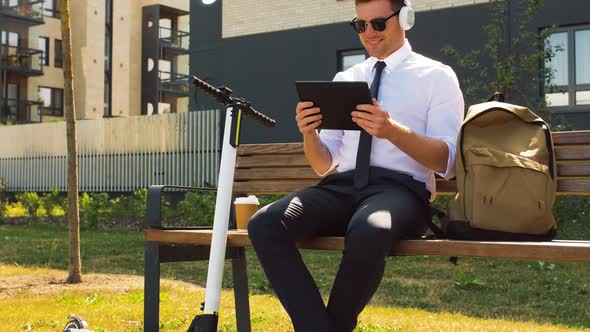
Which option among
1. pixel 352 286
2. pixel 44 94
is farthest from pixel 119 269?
pixel 44 94

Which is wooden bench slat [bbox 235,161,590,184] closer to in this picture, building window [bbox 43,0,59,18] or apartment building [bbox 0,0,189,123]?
apartment building [bbox 0,0,189,123]

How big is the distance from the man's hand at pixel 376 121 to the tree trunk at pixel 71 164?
4531mm

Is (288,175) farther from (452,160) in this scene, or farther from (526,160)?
(526,160)

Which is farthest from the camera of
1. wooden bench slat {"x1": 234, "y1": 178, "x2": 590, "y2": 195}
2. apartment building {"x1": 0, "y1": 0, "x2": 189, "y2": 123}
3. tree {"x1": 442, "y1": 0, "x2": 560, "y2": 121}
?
apartment building {"x1": 0, "y1": 0, "x2": 189, "y2": 123}

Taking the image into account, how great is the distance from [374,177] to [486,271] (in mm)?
4817

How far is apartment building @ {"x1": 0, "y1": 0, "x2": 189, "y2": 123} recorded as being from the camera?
1451 inches

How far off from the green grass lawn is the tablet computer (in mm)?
1937

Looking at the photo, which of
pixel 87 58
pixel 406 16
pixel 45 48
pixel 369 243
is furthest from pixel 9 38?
pixel 369 243

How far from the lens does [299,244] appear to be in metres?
3.26

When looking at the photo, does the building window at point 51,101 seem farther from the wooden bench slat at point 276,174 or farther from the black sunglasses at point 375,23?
the black sunglasses at point 375,23

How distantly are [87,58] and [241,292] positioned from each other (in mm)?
34673

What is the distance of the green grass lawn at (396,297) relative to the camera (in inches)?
200

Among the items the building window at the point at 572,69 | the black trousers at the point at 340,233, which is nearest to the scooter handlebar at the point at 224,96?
the black trousers at the point at 340,233


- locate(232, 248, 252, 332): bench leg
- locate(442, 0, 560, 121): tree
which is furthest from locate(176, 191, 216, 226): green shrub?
locate(232, 248, 252, 332): bench leg
